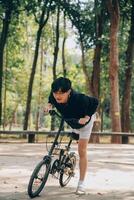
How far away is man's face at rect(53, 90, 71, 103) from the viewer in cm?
703

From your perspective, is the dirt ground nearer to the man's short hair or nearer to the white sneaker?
the white sneaker

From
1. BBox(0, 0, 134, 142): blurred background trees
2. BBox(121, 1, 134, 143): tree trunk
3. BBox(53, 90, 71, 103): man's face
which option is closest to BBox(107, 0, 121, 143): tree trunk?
BBox(0, 0, 134, 142): blurred background trees

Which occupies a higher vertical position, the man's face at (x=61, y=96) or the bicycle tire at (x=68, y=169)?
the man's face at (x=61, y=96)

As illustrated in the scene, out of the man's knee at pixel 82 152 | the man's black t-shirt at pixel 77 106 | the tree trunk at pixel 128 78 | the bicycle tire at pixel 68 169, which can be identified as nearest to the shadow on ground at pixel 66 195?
the bicycle tire at pixel 68 169

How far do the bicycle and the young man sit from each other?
143 millimetres

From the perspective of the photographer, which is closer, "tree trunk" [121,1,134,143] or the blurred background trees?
the blurred background trees

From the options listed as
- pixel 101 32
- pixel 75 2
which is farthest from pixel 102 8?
pixel 75 2

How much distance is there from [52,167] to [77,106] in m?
0.96

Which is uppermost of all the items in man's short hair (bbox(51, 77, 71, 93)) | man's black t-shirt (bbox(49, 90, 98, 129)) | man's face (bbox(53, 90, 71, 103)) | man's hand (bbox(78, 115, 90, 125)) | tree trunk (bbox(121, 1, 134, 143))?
man's short hair (bbox(51, 77, 71, 93))

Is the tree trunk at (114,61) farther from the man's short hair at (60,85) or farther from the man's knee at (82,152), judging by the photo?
the man's short hair at (60,85)

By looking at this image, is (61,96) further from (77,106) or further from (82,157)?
(82,157)

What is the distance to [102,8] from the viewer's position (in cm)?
2777

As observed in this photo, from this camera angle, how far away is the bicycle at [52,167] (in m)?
6.98

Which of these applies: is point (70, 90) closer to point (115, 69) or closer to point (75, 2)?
point (115, 69)
